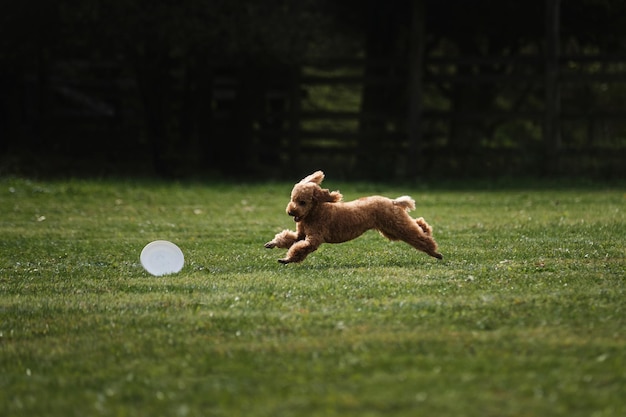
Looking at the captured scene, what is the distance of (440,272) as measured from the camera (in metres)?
8.34

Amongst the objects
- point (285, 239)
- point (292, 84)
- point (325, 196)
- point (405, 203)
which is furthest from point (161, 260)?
point (292, 84)

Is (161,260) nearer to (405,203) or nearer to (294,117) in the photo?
(405,203)

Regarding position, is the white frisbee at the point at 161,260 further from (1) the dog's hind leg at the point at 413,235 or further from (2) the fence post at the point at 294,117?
(2) the fence post at the point at 294,117

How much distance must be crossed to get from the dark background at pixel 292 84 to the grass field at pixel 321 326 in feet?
28.6

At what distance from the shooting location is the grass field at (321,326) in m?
4.84

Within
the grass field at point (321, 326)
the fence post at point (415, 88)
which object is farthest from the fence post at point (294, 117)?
the grass field at point (321, 326)

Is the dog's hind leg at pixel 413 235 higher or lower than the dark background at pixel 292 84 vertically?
lower

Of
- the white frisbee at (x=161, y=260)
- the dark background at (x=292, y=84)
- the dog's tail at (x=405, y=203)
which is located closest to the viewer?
the white frisbee at (x=161, y=260)

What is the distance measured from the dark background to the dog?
11559 mm

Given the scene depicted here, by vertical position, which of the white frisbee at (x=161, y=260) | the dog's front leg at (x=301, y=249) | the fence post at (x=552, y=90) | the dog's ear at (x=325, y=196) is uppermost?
the fence post at (x=552, y=90)

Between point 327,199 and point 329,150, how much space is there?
12.5 meters

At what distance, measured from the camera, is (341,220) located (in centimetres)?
882

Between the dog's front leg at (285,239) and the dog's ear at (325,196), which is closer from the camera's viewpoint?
the dog's ear at (325,196)

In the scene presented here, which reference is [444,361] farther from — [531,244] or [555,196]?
[555,196]
